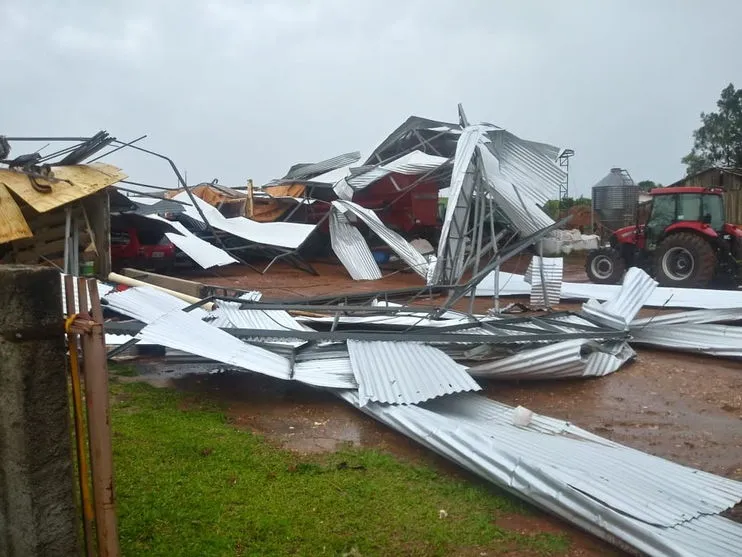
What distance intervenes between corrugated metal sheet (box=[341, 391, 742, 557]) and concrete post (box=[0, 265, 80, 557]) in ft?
7.86

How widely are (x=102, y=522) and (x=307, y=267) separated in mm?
14235

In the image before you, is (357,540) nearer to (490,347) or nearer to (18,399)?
(18,399)

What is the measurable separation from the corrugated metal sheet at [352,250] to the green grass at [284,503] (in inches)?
431

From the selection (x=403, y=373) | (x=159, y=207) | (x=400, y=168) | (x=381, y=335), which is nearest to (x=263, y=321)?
(x=381, y=335)

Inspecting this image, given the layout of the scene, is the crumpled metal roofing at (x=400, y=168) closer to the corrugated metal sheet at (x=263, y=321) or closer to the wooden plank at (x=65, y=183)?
the wooden plank at (x=65, y=183)

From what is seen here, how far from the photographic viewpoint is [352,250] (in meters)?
16.3

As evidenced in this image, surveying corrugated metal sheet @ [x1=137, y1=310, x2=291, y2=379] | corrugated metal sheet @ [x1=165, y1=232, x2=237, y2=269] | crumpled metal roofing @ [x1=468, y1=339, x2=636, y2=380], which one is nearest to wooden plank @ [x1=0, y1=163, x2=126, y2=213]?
corrugated metal sheet @ [x1=165, y1=232, x2=237, y2=269]

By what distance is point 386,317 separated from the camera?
7082mm

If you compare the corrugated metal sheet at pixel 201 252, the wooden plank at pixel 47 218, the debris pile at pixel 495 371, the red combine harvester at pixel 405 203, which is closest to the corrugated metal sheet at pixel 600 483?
the debris pile at pixel 495 371

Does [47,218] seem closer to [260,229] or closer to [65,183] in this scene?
[65,183]

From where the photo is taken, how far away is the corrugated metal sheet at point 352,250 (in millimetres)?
15711

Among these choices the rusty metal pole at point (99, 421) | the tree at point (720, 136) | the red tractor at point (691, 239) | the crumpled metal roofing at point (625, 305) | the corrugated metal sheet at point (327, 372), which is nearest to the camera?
the rusty metal pole at point (99, 421)

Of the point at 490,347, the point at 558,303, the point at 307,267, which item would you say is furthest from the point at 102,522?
the point at 307,267

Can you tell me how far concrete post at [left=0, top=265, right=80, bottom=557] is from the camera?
2.27 metres
